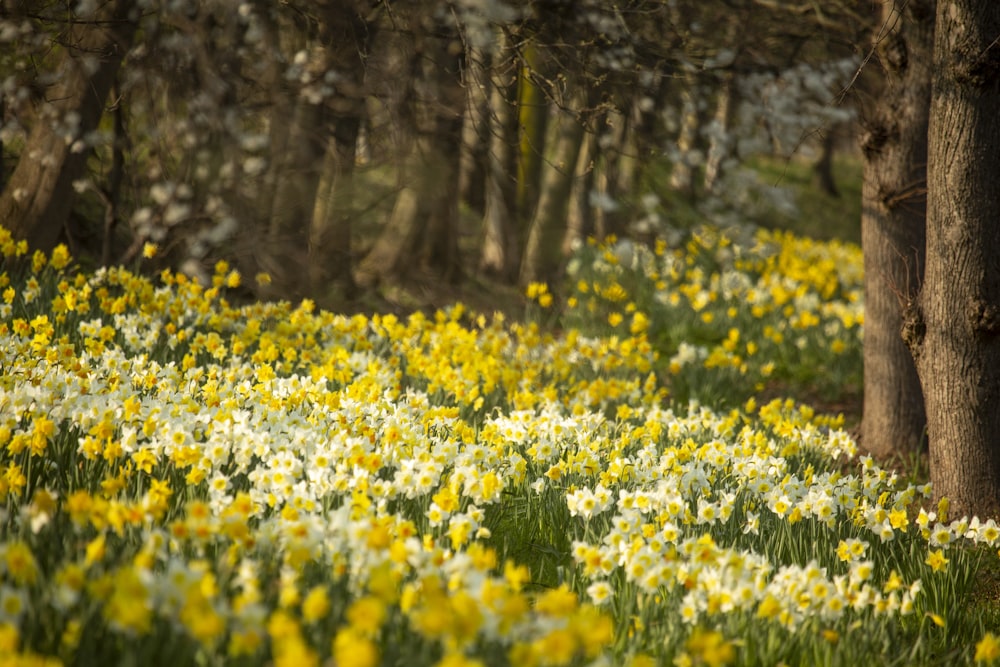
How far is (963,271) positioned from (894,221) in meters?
1.58

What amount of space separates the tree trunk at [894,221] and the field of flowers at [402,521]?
0.48 meters

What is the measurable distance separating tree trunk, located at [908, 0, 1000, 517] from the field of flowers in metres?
0.40

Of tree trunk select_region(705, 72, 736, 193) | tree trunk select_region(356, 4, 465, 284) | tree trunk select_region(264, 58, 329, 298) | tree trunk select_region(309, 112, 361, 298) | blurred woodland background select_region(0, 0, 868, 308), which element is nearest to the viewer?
blurred woodland background select_region(0, 0, 868, 308)

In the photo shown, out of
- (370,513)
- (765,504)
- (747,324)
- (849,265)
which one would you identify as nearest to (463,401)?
(765,504)

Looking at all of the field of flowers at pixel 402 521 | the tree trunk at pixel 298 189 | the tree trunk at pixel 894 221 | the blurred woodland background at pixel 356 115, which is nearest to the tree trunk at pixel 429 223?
the blurred woodland background at pixel 356 115

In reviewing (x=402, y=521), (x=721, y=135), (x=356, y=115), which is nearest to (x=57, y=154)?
(x=356, y=115)

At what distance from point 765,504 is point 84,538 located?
2.53 m

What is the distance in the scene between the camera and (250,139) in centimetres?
860

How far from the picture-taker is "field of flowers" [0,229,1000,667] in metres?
2.07

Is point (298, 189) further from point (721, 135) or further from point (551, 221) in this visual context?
point (721, 135)

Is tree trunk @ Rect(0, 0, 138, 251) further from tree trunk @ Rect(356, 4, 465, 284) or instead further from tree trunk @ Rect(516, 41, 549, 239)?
tree trunk @ Rect(516, 41, 549, 239)

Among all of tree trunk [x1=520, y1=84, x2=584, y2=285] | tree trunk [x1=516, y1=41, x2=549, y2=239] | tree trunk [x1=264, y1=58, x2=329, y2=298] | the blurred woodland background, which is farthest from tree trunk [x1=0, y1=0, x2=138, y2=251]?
tree trunk [x1=520, y1=84, x2=584, y2=285]

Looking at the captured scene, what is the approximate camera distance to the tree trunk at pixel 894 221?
5.49m

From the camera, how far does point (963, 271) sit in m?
4.20
